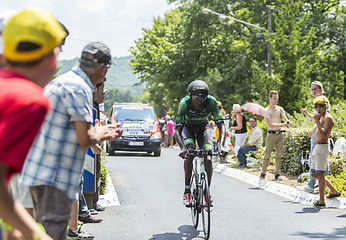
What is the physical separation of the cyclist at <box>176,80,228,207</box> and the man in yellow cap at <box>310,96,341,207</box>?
2.10 metres

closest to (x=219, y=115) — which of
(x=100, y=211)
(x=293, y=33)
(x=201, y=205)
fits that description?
(x=201, y=205)

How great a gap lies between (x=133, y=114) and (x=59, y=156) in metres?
18.4

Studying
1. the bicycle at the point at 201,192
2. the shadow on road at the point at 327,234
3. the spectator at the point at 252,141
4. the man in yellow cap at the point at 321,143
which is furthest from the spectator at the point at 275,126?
the shadow on road at the point at 327,234

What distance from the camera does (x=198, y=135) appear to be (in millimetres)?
7770

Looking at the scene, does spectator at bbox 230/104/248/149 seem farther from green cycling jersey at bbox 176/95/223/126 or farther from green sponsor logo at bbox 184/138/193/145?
green sponsor logo at bbox 184/138/193/145

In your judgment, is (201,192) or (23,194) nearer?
(23,194)

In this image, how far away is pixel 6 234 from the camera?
2318 mm

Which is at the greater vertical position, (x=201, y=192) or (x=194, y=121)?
(x=194, y=121)

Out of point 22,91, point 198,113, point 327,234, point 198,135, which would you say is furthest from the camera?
point 198,135

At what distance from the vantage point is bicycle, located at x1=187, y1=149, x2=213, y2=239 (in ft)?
22.1

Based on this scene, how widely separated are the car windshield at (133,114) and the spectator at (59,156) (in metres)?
18.0

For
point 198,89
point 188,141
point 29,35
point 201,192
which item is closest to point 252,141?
point 188,141

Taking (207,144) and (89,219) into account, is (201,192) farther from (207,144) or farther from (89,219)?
(89,219)

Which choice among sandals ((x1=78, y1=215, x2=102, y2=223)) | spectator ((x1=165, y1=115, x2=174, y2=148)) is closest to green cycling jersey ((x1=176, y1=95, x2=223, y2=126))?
sandals ((x1=78, y1=215, x2=102, y2=223))
